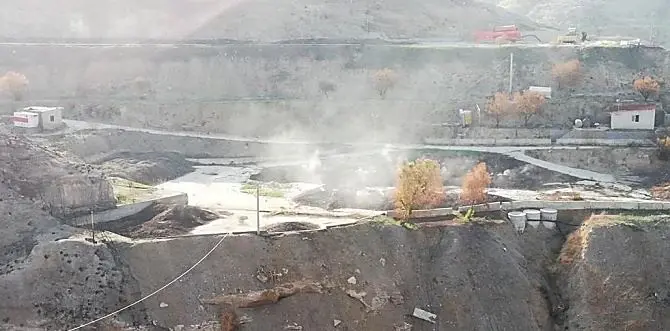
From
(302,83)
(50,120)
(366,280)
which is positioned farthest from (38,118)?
(366,280)

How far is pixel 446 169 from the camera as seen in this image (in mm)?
49219

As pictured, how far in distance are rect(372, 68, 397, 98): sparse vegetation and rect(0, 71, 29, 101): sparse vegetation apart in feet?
89.5

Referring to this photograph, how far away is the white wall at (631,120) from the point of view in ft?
172

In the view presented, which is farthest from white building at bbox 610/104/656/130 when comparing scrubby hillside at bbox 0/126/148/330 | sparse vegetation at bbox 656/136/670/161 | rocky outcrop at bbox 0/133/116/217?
scrubby hillside at bbox 0/126/148/330

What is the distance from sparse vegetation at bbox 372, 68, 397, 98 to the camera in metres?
60.5

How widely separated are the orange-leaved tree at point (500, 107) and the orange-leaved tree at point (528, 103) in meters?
0.56

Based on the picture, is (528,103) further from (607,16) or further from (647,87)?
(607,16)

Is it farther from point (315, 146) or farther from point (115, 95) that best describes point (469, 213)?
point (115, 95)

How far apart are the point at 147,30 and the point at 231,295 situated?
5277 cm

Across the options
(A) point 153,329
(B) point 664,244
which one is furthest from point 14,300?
(B) point 664,244

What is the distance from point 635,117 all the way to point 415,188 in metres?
23.0

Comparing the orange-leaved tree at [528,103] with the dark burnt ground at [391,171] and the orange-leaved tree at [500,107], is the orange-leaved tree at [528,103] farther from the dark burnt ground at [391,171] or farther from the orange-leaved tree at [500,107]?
the dark burnt ground at [391,171]

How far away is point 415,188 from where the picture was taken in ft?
122

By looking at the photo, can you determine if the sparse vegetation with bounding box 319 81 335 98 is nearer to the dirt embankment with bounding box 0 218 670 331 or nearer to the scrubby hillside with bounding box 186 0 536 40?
the scrubby hillside with bounding box 186 0 536 40
